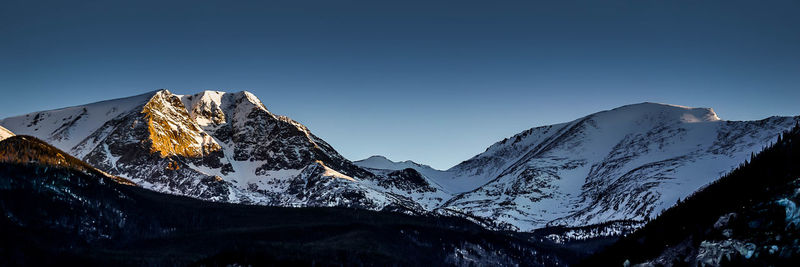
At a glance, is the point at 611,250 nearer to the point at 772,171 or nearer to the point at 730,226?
the point at 772,171

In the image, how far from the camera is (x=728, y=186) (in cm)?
11012

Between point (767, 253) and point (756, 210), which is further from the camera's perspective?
point (756, 210)

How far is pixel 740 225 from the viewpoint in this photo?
75.9 metres

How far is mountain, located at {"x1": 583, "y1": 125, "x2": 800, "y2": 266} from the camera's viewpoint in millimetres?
68750

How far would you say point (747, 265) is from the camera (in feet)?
227

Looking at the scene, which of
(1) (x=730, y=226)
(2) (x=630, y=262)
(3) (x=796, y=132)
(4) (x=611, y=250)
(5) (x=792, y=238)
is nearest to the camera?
(5) (x=792, y=238)

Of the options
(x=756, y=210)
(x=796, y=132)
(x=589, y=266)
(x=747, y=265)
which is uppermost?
(x=796, y=132)

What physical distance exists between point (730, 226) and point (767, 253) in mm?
9138

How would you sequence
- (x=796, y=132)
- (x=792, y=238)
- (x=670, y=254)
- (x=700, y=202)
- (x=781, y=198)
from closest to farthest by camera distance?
(x=792, y=238)
(x=781, y=198)
(x=670, y=254)
(x=796, y=132)
(x=700, y=202)

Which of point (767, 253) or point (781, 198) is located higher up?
point (781, 198)

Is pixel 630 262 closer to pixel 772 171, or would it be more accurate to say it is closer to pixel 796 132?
pixel 772 171

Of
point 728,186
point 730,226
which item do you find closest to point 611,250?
point 728,186

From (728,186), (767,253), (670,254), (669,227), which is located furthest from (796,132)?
(767,253)

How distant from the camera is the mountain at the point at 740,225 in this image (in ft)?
226
